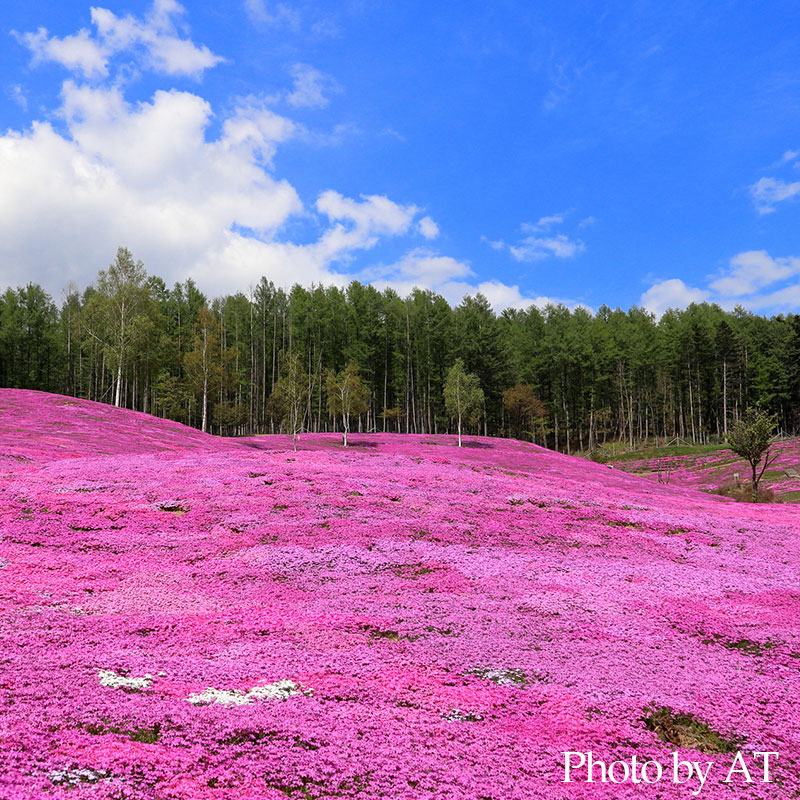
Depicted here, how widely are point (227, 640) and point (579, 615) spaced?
506 centimetres

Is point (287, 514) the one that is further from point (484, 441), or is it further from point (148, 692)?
point (484, 441)

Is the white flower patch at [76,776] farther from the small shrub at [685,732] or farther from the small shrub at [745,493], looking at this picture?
the small shrub at [745,493]

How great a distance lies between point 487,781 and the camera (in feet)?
12.2

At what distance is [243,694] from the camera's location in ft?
15.6

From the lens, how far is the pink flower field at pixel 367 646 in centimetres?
381

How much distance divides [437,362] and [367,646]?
7908cm

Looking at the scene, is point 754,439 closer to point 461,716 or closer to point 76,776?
point 461,716

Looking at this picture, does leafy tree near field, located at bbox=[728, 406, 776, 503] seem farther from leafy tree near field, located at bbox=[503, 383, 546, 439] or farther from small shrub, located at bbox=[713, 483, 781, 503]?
leafy tree near field, located at bbox=[503, 383, 546, 439]

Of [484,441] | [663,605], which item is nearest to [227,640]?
[663,605]

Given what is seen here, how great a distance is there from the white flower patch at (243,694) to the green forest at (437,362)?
6804cm

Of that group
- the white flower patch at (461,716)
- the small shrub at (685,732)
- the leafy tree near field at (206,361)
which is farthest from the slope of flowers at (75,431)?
the leafy tree near field at (206,361)

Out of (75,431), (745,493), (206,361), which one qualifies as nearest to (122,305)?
(206,361)

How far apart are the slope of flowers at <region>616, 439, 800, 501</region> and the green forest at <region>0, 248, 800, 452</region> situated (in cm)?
2129

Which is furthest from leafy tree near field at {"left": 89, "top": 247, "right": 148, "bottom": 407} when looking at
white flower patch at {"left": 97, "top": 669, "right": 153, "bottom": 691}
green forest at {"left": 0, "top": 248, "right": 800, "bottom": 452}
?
white flower patch at {"left": 97, "top": 669, "right": 153, "bottom": 691}
